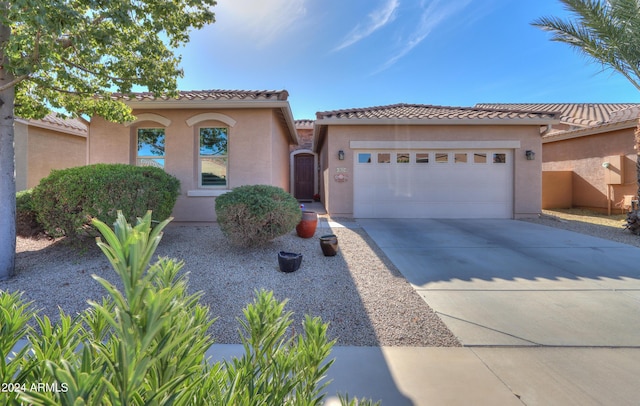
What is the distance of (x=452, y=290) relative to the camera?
4.02 metres

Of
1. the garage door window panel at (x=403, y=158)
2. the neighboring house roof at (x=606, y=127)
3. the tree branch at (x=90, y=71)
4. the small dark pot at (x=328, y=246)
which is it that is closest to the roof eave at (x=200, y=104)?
the tree branch at (x=90, y=71)

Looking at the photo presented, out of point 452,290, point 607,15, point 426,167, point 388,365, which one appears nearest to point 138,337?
point 388,365

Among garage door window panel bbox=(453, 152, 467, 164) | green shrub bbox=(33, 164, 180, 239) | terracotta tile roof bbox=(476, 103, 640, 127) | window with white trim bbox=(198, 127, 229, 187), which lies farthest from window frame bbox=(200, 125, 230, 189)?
terracotta tile roof bbox=(476, 103, 640, 127)

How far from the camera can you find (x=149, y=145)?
8305 mm

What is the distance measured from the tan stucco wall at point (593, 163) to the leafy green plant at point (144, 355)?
51.6 ft

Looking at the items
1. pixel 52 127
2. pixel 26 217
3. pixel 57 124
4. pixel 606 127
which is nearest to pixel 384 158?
pixel 26 217

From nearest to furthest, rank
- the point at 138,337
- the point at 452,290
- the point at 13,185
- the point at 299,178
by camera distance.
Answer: the point at 138,337
the point at 452,290
the point at 13,185
the point at 299,178

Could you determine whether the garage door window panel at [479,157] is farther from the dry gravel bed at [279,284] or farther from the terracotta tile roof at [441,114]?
the dry gravel bed at [279,284]

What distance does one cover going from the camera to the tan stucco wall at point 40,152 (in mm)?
10109

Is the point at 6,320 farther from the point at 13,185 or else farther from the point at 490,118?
the point at 490,118

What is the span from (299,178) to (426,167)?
353 inches

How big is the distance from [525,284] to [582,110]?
18435 mm

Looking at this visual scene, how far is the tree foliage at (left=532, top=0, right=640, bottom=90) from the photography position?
6.71 m

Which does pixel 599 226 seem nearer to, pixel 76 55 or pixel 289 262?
pixel 289 262
